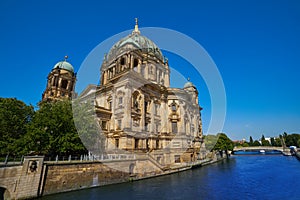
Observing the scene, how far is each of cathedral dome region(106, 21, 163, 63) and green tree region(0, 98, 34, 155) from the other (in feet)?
68.5

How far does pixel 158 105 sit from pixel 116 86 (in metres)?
9.77

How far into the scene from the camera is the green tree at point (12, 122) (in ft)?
63.8

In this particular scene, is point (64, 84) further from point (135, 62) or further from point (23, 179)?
point (23, 179)

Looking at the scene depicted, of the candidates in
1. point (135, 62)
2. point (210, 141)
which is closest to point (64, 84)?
point (135, 62)

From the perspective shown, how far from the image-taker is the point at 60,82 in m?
42.5

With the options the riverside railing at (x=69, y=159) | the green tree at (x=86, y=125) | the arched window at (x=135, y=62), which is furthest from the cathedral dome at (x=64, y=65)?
the riverside railing at (x=69, y=159)

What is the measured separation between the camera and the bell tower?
4131 cm

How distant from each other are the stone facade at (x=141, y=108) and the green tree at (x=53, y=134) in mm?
7541

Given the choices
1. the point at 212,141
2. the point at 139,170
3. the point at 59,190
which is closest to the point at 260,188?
the point at 139,170

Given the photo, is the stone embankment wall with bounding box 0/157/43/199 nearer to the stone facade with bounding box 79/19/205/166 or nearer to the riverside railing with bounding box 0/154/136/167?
the riverside railing with bounding box 0/154/136/167

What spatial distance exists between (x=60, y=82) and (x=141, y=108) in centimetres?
2440

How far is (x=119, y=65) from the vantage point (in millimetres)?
35219

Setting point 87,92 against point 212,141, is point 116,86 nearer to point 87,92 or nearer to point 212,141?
point 87,92

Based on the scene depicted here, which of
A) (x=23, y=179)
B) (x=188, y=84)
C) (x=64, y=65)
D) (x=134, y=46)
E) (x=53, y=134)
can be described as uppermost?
(x=134, y=46)
